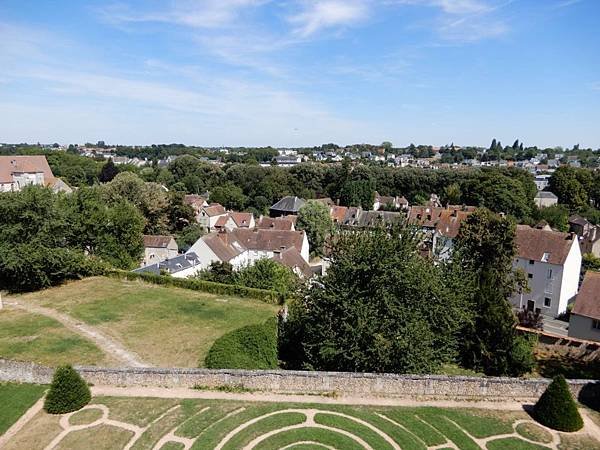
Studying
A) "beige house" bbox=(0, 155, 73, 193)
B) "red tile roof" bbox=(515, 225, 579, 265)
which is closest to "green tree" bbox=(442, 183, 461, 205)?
"red tile roof" bbox=(515, 225, 579, 265)

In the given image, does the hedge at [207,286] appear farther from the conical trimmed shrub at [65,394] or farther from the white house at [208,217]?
the white house at [208,217]

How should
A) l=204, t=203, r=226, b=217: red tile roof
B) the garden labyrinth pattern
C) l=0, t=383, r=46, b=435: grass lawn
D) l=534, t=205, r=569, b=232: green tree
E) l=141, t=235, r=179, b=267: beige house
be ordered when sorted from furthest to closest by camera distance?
l=204, t=203, r=226, b=217: red tile roof < l=534, t=205, r=569, b=232: green tree < l=141, t=235, r=179, b=267: beige house < l=0, t=383, r=46, b=435: grass lawn < the garden labyrinth pattern

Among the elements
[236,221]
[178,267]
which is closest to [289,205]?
[236,221]

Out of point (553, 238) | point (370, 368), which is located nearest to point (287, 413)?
point (370, 368)

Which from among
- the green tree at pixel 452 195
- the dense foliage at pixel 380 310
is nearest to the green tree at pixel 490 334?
the dense foliage at pixel 380 310

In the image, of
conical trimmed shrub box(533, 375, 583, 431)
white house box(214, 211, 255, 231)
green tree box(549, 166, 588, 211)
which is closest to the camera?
conical trimmed shrub box(533, 375, 583, 431)

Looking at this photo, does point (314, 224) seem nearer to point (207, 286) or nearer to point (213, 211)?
point (213, 211)

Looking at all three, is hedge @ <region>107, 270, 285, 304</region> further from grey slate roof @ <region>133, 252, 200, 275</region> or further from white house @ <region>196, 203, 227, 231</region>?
white house @ <region>196, 203, 227, 231</region>

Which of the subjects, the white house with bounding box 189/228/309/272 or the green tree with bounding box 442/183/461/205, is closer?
the white house with bounding box 189/228/309/272
